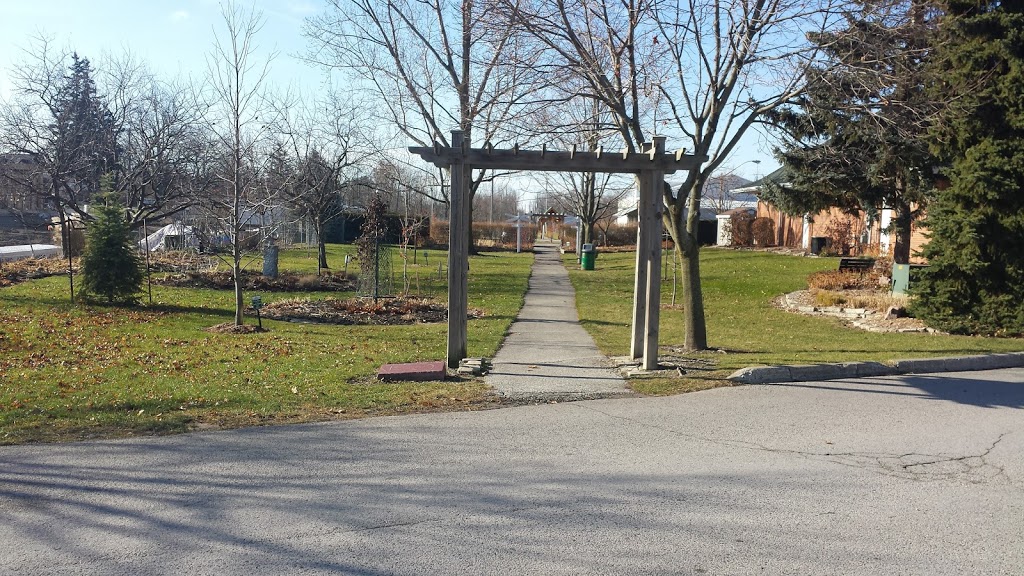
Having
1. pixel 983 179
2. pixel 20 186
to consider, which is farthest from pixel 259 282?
pixel 983 179

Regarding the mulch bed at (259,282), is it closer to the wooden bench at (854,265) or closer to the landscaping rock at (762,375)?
the wooden bench at (854,265)

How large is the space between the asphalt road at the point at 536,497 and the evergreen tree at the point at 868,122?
18.2ft

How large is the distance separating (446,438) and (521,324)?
30.8ft

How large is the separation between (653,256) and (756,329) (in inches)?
260

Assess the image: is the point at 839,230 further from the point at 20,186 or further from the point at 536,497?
the point at 20,186

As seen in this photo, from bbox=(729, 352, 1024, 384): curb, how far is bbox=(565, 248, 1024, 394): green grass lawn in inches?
16.0

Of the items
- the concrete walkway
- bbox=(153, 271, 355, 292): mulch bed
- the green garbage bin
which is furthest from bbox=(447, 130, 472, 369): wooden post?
bbox=(153, 271, 355, 292): mulch bed

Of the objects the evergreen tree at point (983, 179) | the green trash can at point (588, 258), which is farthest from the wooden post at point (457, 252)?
the green trash can at point (588, 258)

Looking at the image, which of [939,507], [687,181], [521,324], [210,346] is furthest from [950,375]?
[210,346]

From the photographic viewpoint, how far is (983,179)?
14023 mm

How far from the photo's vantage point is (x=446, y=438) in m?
6.60

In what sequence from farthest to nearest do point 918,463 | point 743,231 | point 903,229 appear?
1. point 743,231
2. point 903,229
3. point 918,463

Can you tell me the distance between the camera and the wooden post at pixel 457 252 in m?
9.84

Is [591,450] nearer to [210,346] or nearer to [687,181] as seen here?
[687,181]
